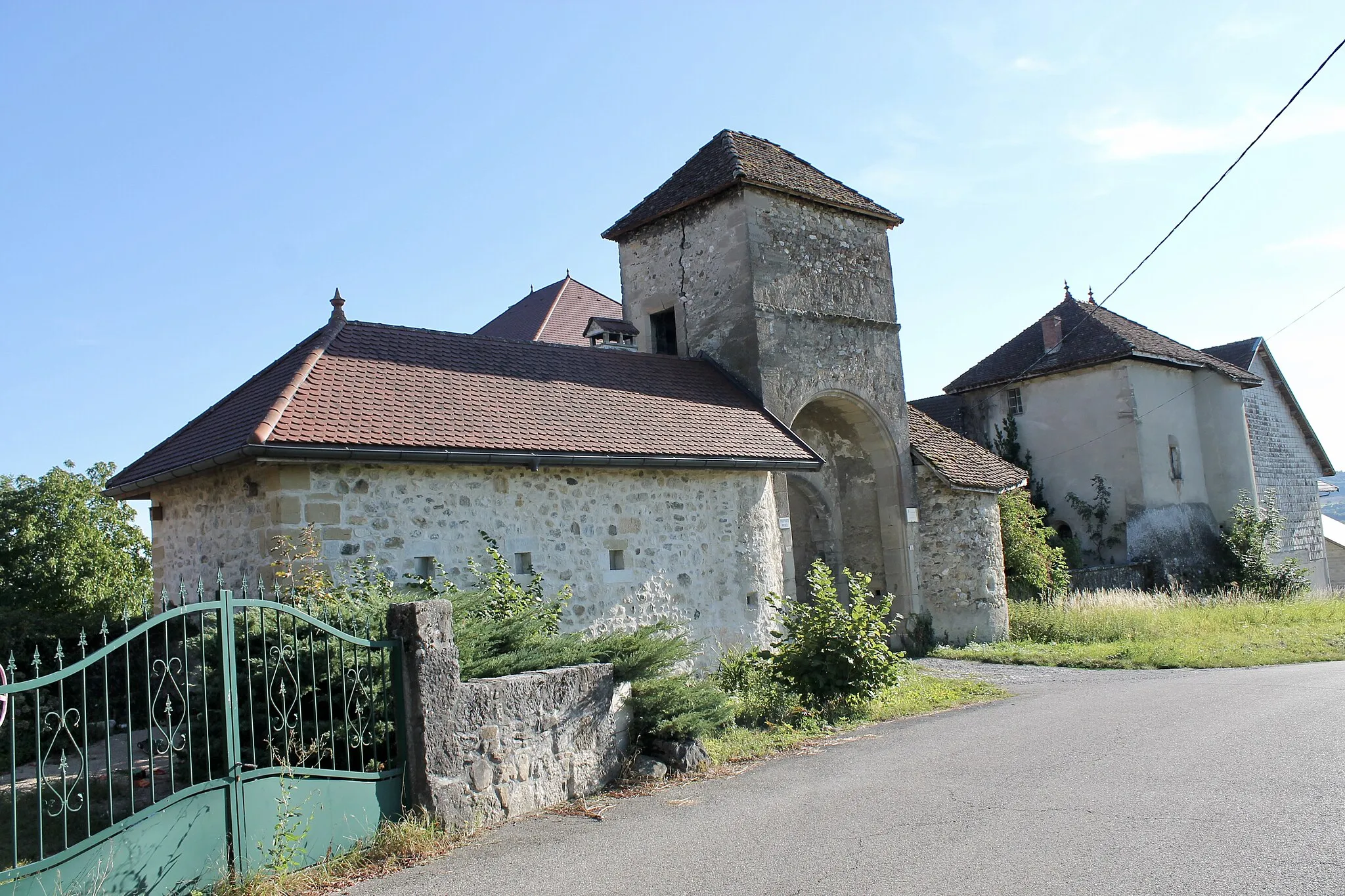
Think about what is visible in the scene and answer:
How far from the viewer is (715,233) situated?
54.2 feet

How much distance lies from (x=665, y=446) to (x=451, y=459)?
3046 millimetres

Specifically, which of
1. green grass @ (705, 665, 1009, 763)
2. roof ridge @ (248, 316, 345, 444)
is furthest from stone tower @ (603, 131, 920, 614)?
roof ridge @ (248, 316, 345, 444)

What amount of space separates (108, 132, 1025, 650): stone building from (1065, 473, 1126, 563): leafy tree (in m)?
7.35

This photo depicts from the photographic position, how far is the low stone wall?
6.45m

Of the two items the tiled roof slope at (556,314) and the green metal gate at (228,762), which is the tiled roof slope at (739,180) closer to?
the tiled roof slope at (556,314)

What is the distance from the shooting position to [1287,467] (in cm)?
3170

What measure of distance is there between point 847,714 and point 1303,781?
4502 millimetres

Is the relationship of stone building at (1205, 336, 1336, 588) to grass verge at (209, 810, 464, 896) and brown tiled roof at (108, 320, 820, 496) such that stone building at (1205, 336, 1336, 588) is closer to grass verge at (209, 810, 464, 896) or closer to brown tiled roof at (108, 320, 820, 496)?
brown tiled roof at (108, 320, 820, 496)

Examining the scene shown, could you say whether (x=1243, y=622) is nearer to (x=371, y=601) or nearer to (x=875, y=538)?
(x=875, y=538)

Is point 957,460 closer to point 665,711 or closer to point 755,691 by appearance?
point 755,691

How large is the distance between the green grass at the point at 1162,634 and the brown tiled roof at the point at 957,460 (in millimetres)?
2426

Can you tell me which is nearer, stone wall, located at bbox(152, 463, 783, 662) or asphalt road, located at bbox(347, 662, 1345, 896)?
asphalt road, located at bbox(347, 662, 1345, 896)

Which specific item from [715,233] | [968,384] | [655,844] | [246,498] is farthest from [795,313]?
[968,384]

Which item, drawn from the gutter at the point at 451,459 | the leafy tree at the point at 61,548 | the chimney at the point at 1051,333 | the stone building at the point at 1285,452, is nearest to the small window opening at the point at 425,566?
the gutter at the point at 451,459
